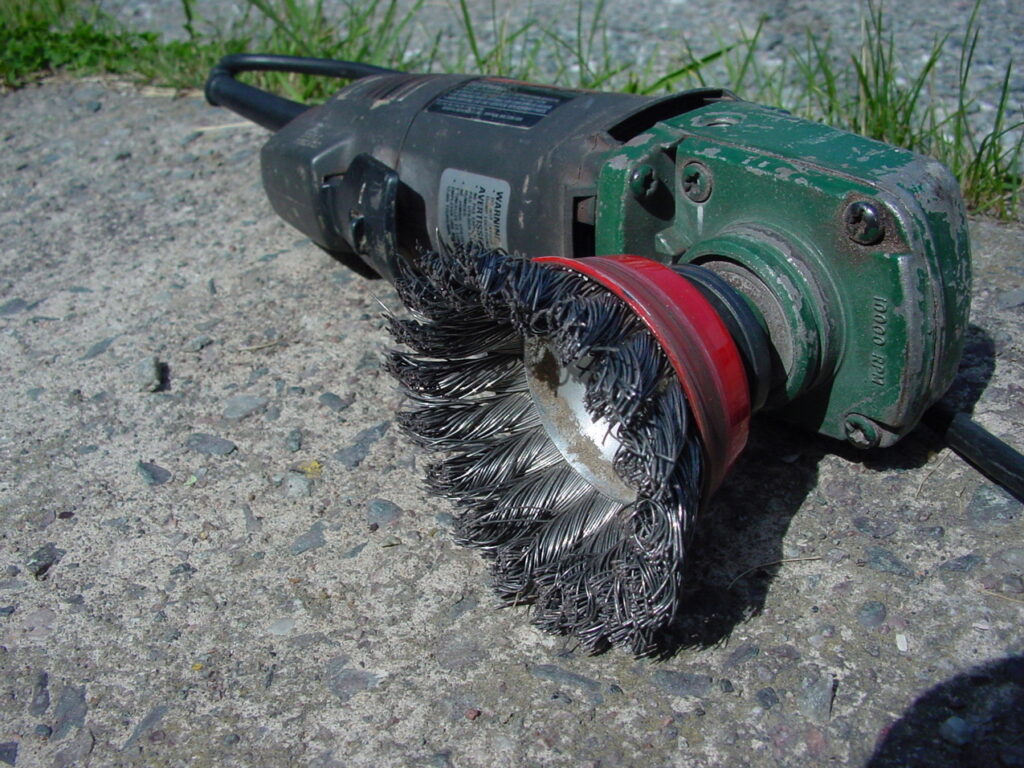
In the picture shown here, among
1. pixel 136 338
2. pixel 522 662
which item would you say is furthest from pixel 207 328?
pixel 522 662

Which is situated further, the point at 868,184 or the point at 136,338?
the point at 136,338

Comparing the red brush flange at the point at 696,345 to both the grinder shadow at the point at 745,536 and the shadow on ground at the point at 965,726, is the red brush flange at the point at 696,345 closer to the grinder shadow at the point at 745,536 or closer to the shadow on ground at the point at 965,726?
the grinder shadow at the point at 745,536

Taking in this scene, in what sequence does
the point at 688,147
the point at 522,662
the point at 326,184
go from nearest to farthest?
the point at 522,662 → the point at 688,147 → the point at 326,184

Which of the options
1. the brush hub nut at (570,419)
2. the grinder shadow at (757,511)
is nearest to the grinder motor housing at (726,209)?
the grinder shadow at (757,511)

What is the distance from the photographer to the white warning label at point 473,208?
5.70 ft

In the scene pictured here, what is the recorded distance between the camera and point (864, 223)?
4.37ft

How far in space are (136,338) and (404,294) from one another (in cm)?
79

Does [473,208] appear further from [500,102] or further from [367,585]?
[367,585]

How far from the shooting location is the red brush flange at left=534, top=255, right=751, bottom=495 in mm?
1252

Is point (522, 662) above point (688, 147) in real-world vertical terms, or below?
below

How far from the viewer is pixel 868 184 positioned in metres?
1.33

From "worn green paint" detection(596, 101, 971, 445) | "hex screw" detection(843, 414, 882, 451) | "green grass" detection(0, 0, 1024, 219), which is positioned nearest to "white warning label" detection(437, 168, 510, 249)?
"worn green paint" detection(596, 101, 971, 445)

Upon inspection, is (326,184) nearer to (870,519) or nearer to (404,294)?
(404,294)

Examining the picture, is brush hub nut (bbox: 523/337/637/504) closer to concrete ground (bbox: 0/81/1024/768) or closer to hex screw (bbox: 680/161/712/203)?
concrete ground (bbox: 0/81/1024/768)
